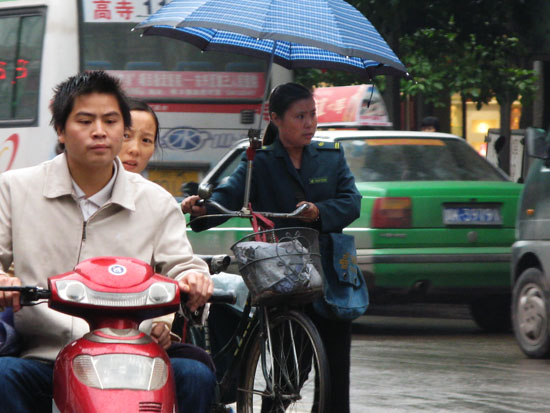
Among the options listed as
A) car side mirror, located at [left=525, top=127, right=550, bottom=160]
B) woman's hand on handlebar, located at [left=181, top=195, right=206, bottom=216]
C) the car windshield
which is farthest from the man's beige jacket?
the car windshield

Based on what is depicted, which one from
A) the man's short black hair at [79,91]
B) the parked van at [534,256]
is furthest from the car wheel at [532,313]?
the man's short black hair at [79,91]

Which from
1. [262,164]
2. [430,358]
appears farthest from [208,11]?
[430,358]

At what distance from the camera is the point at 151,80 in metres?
14.1

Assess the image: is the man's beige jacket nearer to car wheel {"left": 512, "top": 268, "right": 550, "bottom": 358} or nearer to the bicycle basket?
the bicycle basket

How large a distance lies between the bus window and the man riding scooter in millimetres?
10441

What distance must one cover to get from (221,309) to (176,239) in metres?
2.02

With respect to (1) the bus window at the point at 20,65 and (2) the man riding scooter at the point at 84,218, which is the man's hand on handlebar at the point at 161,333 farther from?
(1) the bus window at the point at 20,65

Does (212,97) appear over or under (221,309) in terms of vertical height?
over

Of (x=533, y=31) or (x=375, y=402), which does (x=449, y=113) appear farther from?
(x=375, y=402)

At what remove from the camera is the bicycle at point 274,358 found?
5.27 metres

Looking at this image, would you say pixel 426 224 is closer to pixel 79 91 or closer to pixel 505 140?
pixel 79 91

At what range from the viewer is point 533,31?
16.6 meters

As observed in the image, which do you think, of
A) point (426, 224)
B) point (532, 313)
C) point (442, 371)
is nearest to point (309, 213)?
point (442, 371)

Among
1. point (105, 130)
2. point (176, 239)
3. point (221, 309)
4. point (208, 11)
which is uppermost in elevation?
point (208, 11)
